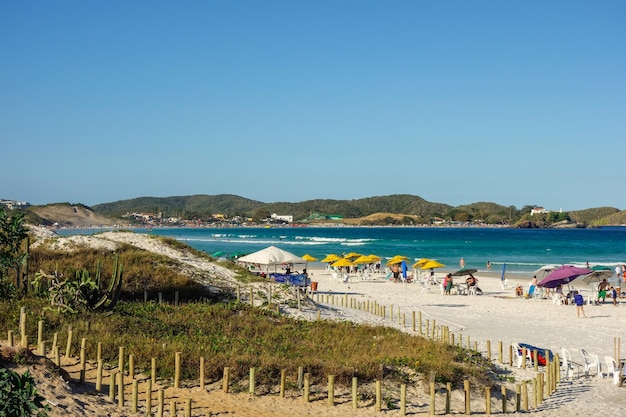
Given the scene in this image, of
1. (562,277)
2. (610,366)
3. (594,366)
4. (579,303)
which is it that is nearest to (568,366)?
(594,366)

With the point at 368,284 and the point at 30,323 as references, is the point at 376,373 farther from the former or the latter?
the point at 368,284

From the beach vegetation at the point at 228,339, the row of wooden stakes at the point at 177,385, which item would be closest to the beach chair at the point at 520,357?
the beach vegetation at the point at 228,339

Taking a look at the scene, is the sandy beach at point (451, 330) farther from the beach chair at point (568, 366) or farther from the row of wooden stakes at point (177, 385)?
the beach chair at point (568, 366)

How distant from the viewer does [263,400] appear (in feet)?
36.7

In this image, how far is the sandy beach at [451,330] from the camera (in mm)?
10477

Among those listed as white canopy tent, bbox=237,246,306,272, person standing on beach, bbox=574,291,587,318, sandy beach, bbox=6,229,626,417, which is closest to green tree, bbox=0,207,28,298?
sandy beach, bbox=6,229,626,417

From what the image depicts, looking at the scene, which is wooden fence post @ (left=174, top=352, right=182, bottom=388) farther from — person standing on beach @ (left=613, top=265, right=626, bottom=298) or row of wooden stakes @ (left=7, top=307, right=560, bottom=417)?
person standing on beach @ (left=613, top=265, right=626, bottom=298)

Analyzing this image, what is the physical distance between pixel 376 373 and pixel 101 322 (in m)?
7.00

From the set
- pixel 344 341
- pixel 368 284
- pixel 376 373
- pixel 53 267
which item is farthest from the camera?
pixel 368 284

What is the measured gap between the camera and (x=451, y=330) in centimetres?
2128

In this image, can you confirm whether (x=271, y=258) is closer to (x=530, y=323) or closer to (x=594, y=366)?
(x=530, y=323)

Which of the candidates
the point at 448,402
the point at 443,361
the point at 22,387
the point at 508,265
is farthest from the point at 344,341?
the point at 508,265

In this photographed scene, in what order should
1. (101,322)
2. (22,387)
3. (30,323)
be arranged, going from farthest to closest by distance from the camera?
(101,322)
(30,323)
(22,387)

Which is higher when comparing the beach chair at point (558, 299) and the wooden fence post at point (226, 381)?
the wooden fence post at point (226, 381)
